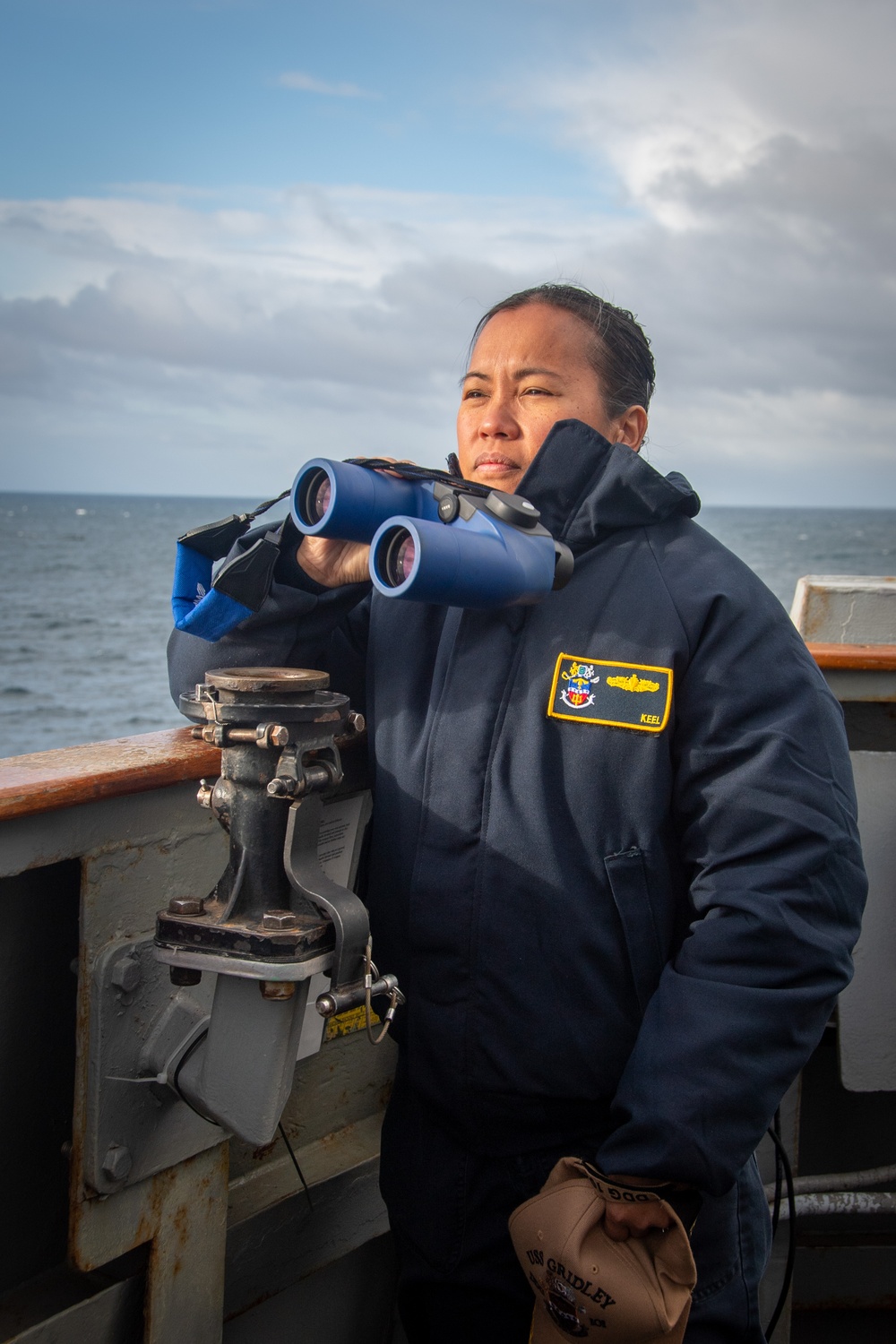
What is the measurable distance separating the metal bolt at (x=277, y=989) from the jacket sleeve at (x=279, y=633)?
20.0 inches

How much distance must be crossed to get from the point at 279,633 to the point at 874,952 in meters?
1.55

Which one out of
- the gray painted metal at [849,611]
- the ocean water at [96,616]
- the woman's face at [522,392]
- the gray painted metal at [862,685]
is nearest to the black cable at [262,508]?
the woman's face at [522,392]

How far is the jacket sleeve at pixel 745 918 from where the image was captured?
1.38 metres

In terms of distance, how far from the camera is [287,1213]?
74.3 inches

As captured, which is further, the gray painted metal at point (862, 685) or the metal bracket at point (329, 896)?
the gray painted metal at point (862, 685)

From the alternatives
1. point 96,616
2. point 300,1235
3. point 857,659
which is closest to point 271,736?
point 300,1235

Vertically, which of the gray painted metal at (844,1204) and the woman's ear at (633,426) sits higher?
the woman's ear at (633,426)

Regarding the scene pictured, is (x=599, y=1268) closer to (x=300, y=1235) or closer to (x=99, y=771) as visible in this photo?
(x=300, y=1235)

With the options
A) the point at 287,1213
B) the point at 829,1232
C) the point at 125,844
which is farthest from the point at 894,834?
the point at 125,844

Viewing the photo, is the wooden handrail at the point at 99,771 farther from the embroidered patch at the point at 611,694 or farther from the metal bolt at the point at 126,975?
the embroidered patch at the point at 611,694

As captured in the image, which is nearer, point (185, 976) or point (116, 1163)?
point (185, 976)

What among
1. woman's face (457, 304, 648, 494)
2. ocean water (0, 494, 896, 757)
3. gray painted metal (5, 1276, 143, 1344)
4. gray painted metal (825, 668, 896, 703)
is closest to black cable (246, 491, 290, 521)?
woman's face (457, 304, 648, 494)

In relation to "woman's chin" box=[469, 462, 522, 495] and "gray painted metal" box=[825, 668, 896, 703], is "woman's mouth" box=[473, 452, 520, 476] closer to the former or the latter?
"woman's chin" box=[469, 462, 522, 495]

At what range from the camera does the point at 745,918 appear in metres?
1.38
